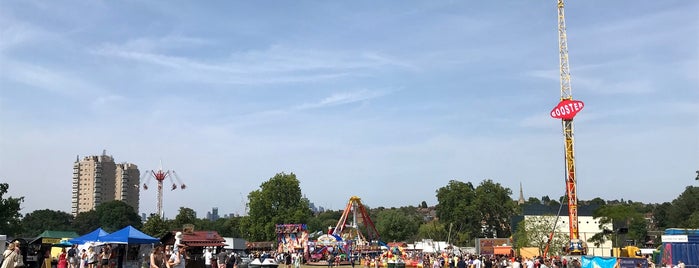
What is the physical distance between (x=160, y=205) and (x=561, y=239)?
273 feet

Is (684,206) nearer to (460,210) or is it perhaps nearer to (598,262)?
(460,210)

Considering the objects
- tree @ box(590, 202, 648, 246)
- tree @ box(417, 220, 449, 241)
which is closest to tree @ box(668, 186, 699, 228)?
tree @ box(590, 202, 648, 246)

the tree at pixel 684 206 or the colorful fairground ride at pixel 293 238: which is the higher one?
the tree at pixel 684 206

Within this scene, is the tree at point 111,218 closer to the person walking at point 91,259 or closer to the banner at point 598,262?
the person walking at point 91,259

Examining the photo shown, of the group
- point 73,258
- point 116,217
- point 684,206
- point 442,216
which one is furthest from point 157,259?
point 116,217

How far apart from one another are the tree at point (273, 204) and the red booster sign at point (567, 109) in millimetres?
35439

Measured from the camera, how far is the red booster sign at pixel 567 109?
69938mm

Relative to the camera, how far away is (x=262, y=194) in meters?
89.6

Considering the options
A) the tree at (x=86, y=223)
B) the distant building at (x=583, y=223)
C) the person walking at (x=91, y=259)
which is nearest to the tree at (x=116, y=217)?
the tree at (x=86, y=223)

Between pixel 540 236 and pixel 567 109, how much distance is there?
14208mm

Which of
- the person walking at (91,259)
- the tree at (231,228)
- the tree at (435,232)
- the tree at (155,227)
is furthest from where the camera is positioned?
the tree at (231,228)

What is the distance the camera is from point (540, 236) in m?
71.8

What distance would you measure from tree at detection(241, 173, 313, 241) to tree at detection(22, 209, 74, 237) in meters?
77.0

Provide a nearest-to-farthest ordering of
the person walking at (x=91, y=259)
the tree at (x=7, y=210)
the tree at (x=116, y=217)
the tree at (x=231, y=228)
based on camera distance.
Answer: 1. the person walking at (x=91, y=259)
2. the tree at (x=7, y=210)
3. the tree at (x=231, y=228)
4. the tree at (x=116, y=217)
